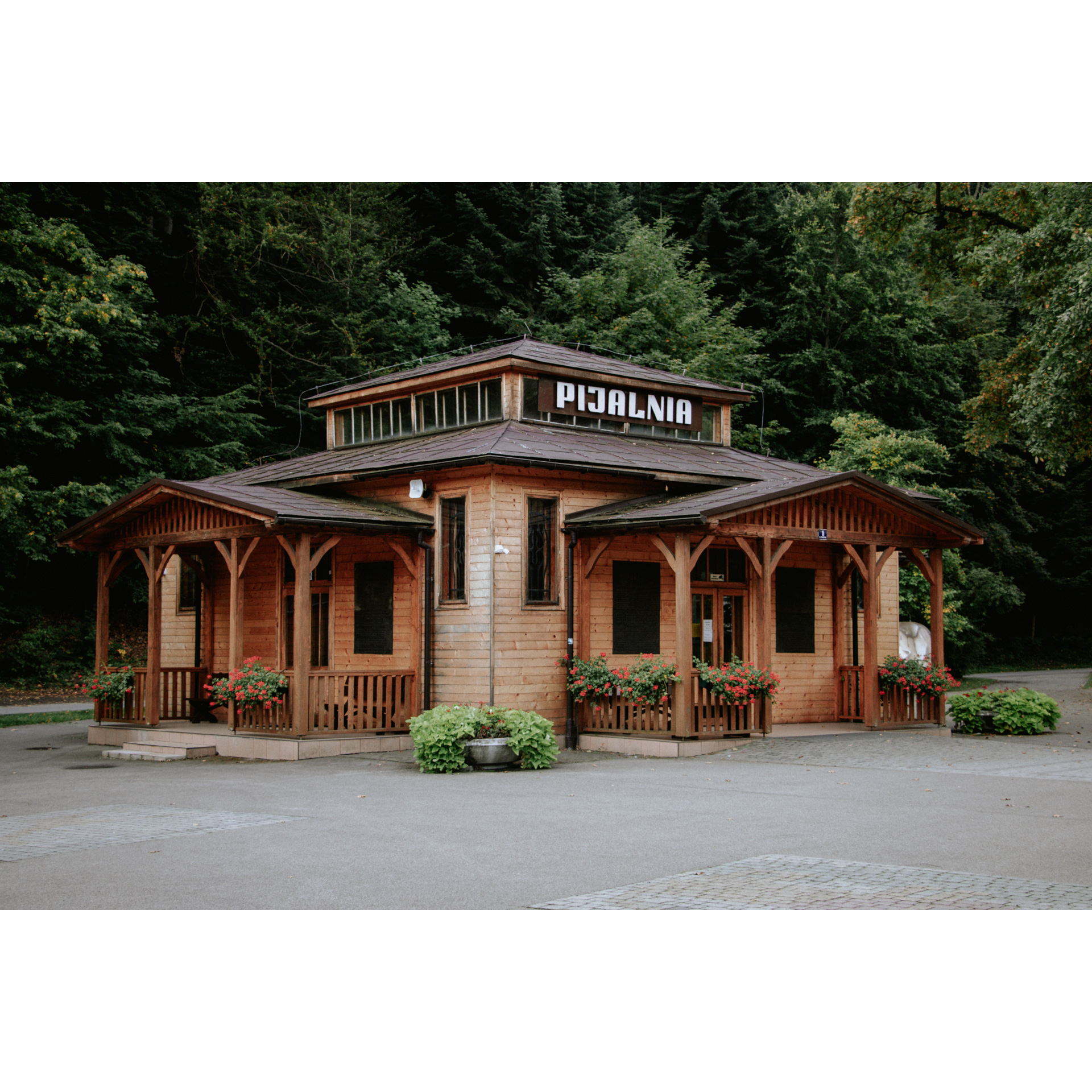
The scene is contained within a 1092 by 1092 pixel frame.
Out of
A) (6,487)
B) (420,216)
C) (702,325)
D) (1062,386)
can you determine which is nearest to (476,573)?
(1062,386)

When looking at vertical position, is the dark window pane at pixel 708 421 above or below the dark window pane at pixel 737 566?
above

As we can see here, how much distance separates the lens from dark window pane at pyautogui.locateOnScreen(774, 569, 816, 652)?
2008 centimetres

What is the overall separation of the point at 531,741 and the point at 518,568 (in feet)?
11.7

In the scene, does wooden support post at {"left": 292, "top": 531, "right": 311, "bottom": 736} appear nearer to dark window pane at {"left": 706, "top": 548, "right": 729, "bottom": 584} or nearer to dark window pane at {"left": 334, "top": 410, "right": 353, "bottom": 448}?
dark window pane at {"left": 706, "top": 548, "right": 729, "bottom": 584}

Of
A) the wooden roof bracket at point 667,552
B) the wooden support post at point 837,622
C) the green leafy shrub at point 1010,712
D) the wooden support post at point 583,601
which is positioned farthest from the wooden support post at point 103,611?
the green leafy shrub at point 1010,712

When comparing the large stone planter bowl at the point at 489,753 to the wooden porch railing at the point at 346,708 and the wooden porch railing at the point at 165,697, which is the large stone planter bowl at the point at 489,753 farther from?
the wooden porch railing at the point at 165,697

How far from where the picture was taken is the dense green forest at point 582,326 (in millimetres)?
25812

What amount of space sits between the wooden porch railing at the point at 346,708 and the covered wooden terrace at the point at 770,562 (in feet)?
8.62

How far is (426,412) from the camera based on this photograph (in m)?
21.8

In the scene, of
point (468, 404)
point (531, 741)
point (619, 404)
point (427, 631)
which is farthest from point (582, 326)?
point (531, 741)

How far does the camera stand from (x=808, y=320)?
137 feet

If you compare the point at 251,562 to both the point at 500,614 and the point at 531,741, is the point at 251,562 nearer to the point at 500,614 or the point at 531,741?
the point at 500,614

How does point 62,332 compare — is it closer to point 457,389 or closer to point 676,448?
point 457,389

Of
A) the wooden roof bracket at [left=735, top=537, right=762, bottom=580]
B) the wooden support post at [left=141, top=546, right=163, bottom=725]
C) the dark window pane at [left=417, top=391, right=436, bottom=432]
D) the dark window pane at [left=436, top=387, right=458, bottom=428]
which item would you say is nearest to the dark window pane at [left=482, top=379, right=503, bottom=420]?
the dark window pane at [left=436, top=387, right=458, bottom=428]
